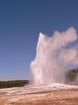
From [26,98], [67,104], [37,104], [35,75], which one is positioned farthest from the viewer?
[35,75]

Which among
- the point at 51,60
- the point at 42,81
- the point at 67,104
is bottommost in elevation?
the point at 67,104

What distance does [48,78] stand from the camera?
97.9 metres

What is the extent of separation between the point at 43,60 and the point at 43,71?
12.0 ft

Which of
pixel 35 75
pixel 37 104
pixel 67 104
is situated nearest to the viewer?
pixel 67 104

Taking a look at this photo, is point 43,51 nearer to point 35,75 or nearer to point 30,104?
point 35,75

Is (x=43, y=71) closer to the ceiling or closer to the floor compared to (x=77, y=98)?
closer to the ceiling

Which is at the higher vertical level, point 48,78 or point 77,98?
point 48,78

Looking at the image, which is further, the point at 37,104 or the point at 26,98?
the point at 26,98

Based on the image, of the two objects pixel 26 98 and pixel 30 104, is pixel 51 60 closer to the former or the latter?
pixel 26 98

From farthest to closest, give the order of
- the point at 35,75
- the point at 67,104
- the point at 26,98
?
1. the point at 35,75
2. the point at 26,98
3. the point at 67,104

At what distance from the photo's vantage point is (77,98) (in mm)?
52844

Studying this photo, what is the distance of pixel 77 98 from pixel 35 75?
43.5 meters

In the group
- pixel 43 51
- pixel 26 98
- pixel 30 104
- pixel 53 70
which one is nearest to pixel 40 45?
pixel 43 51

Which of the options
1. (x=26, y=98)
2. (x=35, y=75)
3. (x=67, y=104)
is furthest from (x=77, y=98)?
(x=35, y=75)
